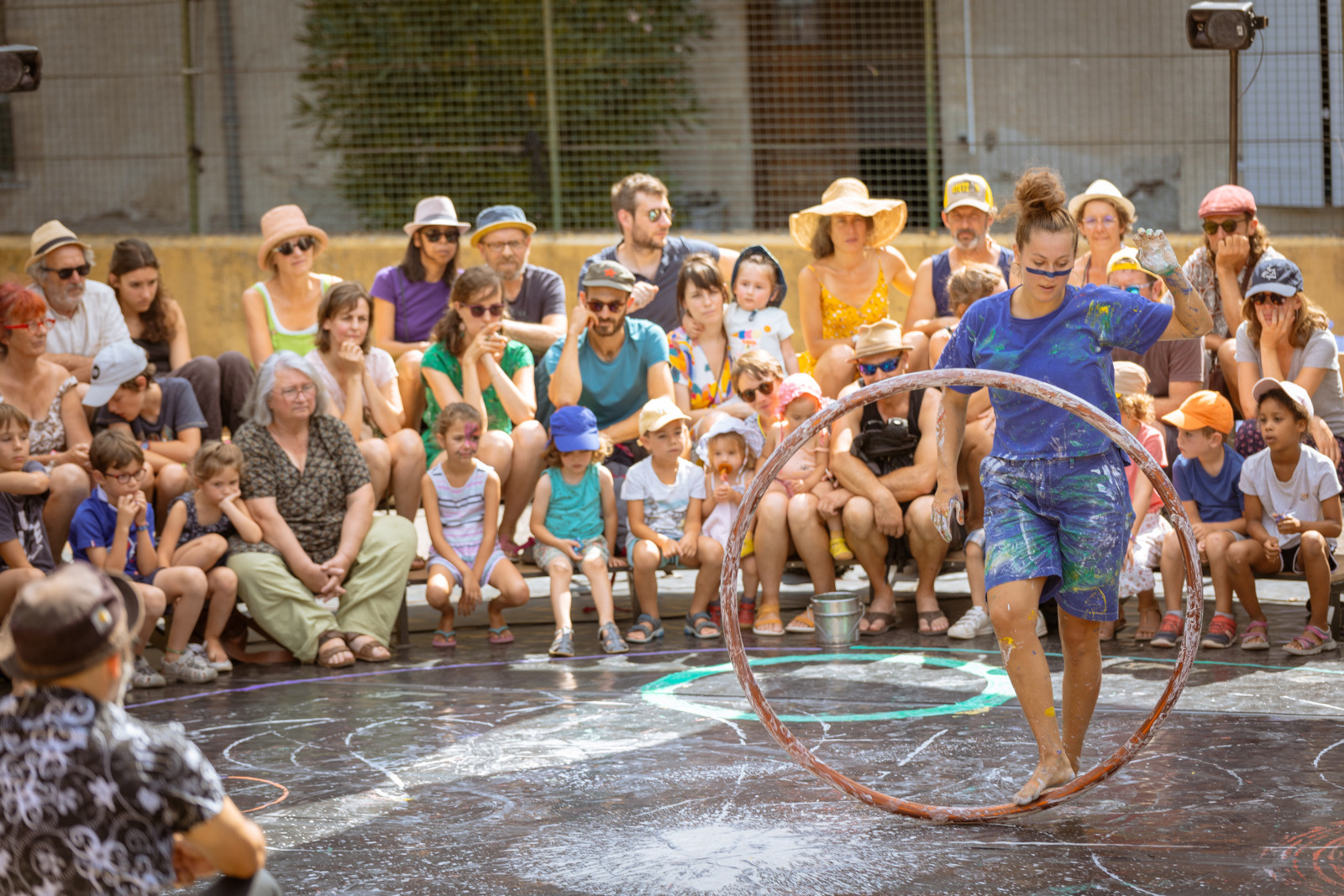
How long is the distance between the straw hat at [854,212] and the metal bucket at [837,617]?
219 centimetres

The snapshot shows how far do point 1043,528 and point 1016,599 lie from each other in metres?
0.24

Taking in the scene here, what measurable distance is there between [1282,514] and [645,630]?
2.88m

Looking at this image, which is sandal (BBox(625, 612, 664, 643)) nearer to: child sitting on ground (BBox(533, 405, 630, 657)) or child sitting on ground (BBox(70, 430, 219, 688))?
child sitting on ground (BBox(533, 405, 630, 657))

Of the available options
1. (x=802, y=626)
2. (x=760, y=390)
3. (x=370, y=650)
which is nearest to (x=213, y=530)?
(x=370, y=650)

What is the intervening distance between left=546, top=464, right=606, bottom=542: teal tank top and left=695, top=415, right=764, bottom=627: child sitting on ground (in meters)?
0.53

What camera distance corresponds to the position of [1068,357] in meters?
4.23

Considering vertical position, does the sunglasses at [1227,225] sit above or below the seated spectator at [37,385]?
above

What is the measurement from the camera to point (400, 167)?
1170cm

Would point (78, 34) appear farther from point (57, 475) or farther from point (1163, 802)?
point (1163, 802)

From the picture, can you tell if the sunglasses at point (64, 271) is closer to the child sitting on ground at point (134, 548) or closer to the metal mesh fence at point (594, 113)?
the child sitting on ground at point (134, 548)

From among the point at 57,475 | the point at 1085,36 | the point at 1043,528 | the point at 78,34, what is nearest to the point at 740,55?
the point at 1085,36

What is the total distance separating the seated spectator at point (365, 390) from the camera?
724cm

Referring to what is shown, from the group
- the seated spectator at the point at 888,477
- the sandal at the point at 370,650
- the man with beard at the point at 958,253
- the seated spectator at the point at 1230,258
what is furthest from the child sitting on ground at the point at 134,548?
the seated spectator at the point at 1230,258

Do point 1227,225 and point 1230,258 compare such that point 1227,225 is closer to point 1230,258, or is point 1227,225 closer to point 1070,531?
point 1230,258
